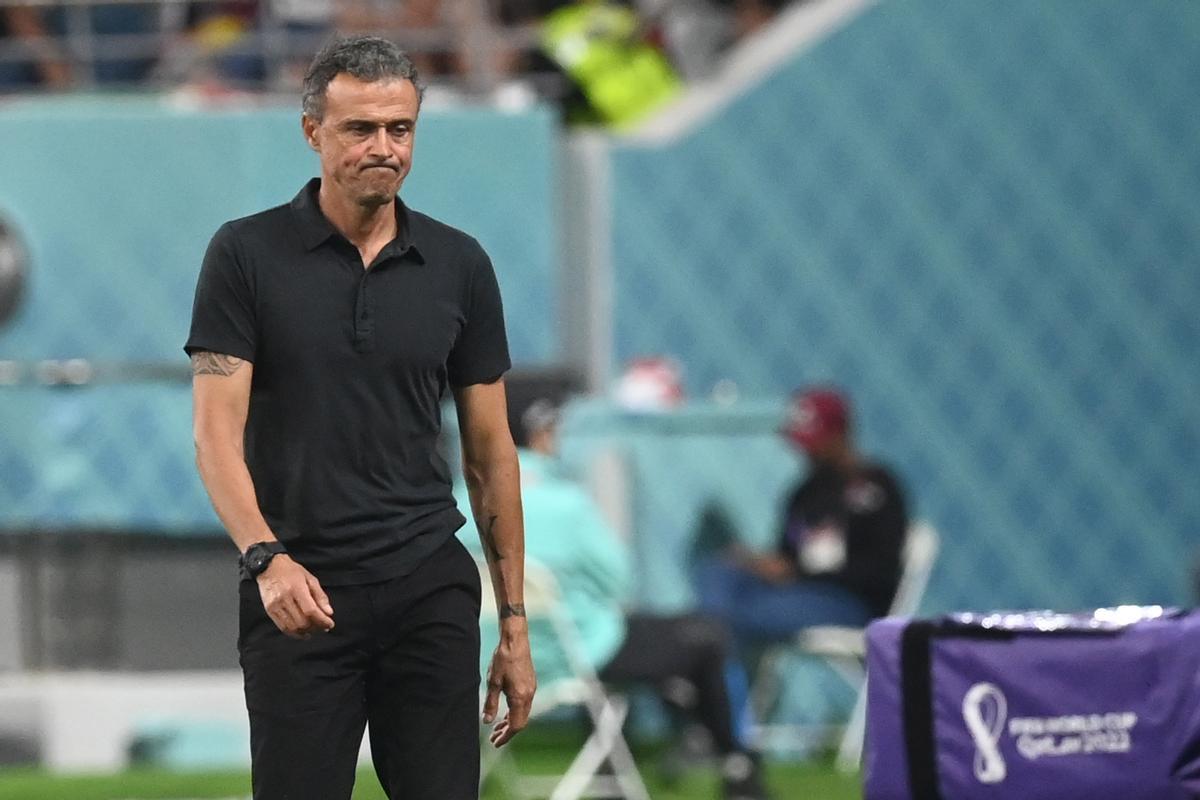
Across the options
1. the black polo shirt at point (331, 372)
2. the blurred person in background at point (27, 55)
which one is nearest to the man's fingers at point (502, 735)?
the black polo shirt at point (331, 372)

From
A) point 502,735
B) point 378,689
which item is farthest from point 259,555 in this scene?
point 502,735

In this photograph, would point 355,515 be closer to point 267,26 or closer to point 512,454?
point 512,454

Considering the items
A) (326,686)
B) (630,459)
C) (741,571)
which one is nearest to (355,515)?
(326,686)

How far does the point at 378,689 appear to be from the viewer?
393cm

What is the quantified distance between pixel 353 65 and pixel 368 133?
121mm

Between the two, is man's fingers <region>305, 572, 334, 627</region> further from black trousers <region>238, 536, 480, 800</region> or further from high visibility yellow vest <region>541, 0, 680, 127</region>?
high visibility yellow vest <region>541, 0, 680, 127</region>

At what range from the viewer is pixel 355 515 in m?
3.84

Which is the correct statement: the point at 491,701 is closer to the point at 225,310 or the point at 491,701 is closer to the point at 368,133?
the point at 225,310

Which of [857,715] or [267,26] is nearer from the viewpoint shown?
[857,715]

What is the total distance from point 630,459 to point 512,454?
611cm

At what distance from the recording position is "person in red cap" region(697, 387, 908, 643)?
362 inches

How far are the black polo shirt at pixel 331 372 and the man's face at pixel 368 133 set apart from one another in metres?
0.11

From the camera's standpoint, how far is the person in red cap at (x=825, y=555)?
9188 mm

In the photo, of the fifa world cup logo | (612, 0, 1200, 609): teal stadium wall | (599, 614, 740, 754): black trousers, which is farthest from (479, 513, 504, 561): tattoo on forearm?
(612, 0, 1200, 609): teal stadium wall
